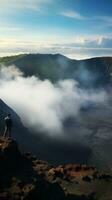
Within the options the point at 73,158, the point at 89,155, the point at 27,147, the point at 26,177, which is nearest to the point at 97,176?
the point at 26,177

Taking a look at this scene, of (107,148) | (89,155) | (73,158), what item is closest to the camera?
(73,158)

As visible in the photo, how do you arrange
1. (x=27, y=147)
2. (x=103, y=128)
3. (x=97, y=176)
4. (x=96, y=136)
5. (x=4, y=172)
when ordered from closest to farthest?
(x=4, y=172) < (x=97, y=176) < (x=27, y=147) < (x=96, y=136) < (x=103, y=128)

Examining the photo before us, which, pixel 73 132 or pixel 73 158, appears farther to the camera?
pixel 73 132

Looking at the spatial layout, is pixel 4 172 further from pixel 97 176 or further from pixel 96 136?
pixel 96 136

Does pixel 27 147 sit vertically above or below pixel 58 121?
below

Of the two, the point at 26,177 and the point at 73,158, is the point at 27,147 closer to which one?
the point at 73,158

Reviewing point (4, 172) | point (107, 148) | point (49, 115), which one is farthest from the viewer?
point (49, 115)

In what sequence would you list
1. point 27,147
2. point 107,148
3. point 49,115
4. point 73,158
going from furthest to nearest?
point 49,115 < point 107,148 < point 73,158 < point 27,147

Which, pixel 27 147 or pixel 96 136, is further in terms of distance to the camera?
pixel 96 136

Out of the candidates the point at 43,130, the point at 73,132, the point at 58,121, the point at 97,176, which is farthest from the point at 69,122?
the point at 97,176
